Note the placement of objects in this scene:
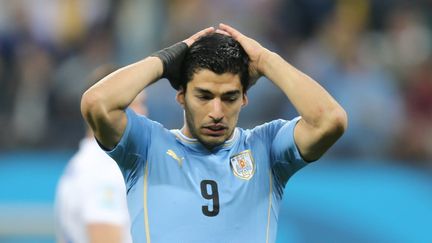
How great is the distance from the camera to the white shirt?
18.7 ft

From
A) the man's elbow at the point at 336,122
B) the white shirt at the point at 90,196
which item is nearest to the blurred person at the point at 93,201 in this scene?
the white shirt at the point at 90,196

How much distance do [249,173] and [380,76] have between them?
5.90 m

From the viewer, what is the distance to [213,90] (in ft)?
14.4

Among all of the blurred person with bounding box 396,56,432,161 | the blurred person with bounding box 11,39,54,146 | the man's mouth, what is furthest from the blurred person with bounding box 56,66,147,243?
the blurred person with bounding box 396,56,432,161

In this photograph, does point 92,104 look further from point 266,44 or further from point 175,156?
point 266,44

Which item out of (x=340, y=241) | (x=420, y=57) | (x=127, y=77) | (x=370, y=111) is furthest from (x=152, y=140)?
(x=420, y=57)

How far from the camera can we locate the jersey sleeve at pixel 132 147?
4344 mm

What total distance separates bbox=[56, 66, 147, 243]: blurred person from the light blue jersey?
122cm

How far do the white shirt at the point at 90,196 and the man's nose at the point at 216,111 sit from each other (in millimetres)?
1514

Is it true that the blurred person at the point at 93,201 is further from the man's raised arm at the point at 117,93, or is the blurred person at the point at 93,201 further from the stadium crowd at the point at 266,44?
the stadium crowd at the point at 266,44

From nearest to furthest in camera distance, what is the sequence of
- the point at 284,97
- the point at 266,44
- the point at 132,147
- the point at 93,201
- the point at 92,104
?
the point at 92,104 → the point at 132,147 → the point at 93,201 → the point at 284,97 → the point at 266,44

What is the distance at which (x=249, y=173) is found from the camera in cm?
446

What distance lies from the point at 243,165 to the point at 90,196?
154 cm

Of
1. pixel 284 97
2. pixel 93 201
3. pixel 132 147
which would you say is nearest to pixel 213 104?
pixel 132 147
